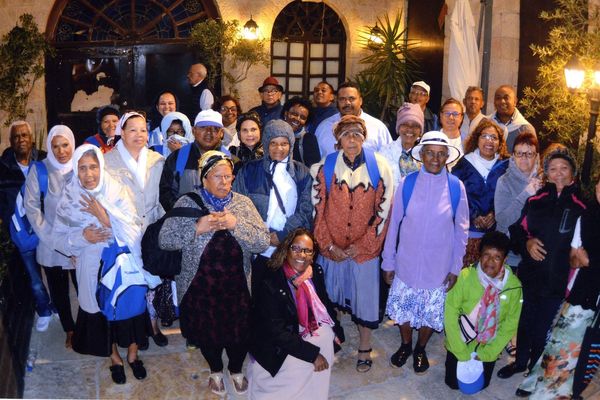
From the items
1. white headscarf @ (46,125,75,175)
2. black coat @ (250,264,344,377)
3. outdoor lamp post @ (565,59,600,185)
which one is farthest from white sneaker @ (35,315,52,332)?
outdoor lamp post @ (565,59,600,185)

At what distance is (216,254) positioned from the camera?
4.23 metres

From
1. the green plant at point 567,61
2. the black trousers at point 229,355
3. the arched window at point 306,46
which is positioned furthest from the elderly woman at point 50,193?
the arched window at point 306,46

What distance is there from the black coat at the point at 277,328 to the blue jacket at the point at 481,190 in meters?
1.89

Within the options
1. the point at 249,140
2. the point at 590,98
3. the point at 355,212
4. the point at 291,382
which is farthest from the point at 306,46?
the point at 291,382

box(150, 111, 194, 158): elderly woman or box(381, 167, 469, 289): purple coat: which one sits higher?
box(150, 111, 194, 158): elderly woman

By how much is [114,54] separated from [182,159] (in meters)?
6.18

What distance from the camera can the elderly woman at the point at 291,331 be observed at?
4117 millimetres

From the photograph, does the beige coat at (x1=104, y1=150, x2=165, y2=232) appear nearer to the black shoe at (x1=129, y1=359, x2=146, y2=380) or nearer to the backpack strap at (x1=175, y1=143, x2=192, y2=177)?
the backpack strap at (x1=175, y1=143, x2=192, y2=177)

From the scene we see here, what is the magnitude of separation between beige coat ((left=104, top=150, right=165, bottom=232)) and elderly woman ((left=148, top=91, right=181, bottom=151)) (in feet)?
3.00

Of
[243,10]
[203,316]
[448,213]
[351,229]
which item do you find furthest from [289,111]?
[243,10]

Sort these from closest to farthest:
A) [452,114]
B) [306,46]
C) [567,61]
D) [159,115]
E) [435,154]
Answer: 1. [435,154]
2. [567,61]
3. [452,114]
4. [159,115]
5. [306,46]

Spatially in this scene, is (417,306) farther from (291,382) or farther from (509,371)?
(291,382)

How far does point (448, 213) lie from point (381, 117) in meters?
6.05

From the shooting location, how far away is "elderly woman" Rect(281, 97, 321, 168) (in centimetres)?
573
